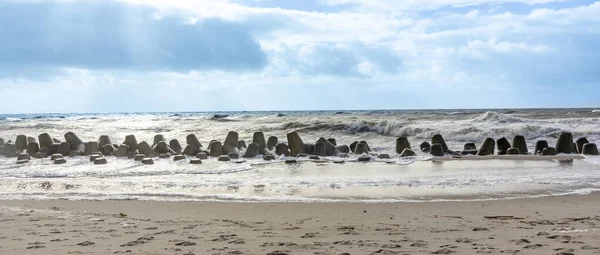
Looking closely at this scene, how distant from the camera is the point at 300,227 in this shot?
5.67 meters

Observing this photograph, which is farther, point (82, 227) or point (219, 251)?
point (82, 227)

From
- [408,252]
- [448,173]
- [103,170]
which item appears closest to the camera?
[408,252]

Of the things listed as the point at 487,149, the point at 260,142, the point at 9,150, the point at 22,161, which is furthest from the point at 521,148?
the point at 9,150

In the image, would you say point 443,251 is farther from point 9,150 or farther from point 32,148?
point 9,150

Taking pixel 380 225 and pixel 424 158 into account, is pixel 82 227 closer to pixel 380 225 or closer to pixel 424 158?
pixel 380 225

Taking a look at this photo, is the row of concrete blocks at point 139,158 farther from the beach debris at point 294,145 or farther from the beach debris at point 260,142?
the beach debris at point 260,142

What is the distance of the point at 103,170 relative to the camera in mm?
11594

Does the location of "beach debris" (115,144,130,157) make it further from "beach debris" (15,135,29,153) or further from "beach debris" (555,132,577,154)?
"beach debris" (555,132,577,154)

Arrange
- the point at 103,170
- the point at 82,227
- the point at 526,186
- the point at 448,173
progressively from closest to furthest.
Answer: the point at 82,227 < the point at 526,186 < the point at 448,173 < the point at 103,170

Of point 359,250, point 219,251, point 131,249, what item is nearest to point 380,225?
point 359,250

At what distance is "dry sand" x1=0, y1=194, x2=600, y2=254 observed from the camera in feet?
15.6

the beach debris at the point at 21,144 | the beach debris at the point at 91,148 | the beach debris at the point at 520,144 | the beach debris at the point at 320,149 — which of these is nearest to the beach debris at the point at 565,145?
the beach debris at the point at 520,144

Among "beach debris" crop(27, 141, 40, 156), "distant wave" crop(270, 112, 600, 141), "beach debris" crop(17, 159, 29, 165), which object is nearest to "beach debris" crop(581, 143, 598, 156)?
"distant wave" crop(270, 112, 600, 141)

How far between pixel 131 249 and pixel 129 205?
8.31 feet
